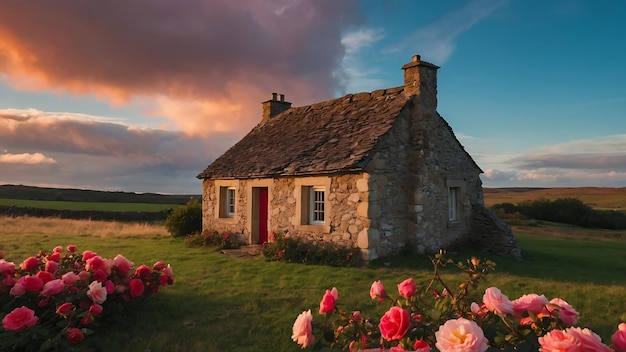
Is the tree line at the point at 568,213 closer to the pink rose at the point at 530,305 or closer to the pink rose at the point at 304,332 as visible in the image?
the pink rose at the point at 530,305

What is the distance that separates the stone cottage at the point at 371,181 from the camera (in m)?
12.0

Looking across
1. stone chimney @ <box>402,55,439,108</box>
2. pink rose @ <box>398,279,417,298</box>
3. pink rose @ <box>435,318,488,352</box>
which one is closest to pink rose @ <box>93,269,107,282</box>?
pink rose @ <box>398,279,417,298</box>

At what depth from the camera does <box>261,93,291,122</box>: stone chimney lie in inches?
775

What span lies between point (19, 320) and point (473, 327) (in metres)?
4.83

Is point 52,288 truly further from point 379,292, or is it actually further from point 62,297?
point 379,292

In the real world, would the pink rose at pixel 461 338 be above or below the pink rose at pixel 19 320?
above

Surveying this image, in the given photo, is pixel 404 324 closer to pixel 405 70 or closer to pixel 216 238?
pixel 405 70

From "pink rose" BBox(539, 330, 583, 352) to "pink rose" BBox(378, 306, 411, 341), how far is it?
667 mm

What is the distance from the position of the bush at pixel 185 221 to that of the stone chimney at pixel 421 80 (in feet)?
36.9

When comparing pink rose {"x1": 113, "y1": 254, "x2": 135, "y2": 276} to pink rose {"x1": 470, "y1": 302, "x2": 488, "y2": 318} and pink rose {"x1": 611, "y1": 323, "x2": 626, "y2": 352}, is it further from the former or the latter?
pink rose {"x1": 611, "y1": 323, "x2": 626, "y2": 352}

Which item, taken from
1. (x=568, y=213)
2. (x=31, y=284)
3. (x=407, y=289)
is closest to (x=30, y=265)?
(x=31, y=284)

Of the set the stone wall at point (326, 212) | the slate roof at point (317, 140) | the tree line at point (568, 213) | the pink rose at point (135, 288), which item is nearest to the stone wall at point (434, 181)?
the slate roof at point (317, 140)

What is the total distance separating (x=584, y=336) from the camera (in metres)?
1.90

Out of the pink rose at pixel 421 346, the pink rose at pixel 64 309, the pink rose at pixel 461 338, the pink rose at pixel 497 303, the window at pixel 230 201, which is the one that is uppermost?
the window at pixel 230 201
